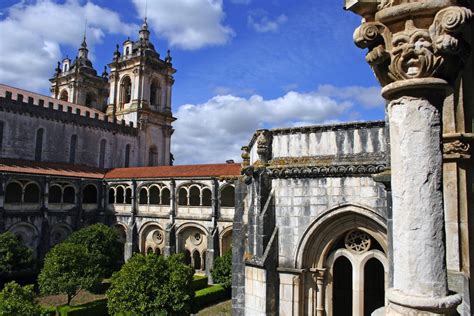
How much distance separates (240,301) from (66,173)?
26989 mm

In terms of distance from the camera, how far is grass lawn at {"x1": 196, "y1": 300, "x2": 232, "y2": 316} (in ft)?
66.1

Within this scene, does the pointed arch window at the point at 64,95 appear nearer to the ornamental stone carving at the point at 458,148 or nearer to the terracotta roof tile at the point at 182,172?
the terracotta roof tile at the point at 182,172

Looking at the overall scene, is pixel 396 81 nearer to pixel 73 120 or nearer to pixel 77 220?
pixel 77 220

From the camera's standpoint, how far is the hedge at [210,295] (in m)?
22.3

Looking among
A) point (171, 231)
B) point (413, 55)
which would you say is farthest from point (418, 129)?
point (171, 231)

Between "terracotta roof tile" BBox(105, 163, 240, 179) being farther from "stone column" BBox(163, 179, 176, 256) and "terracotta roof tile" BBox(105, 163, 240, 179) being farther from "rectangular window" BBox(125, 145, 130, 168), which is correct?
"rectangular window" BBox(125, 145, 130, 168)

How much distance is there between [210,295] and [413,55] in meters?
22.1

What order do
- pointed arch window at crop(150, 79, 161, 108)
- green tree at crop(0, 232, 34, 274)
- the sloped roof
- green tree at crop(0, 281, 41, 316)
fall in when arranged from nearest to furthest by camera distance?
1. green tree at crop(0, 281, 41, 316)
2. green tree at crop(0, 232, 34, 274)
3. the sloped roof
4. pointed arch window at crop(150, 79, 161, 108)

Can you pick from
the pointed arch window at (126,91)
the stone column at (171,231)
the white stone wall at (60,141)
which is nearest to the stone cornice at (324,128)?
the stone column at (171,231)

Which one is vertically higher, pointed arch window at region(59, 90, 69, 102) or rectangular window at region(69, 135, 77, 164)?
pointed arch window at region(59, 90, 69, 102)

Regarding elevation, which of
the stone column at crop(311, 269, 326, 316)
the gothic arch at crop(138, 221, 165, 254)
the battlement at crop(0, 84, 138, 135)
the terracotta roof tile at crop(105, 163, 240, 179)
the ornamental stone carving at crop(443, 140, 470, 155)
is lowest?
the gothic arch at crop(138, 221, 165, 254)

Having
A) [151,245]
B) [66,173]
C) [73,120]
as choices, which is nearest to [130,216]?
[151,245]

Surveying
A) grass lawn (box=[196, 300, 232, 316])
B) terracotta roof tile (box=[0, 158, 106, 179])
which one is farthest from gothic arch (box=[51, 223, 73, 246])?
grass lawn (box=[196, 300, 232, 316])

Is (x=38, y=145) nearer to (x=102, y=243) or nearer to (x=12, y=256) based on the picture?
(x=12, y=256)
